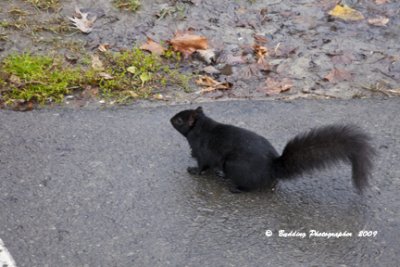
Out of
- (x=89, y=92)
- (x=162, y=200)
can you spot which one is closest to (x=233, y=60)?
(x=89, y=92)

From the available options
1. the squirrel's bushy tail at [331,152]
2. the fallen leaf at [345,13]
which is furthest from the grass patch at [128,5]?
the squirrel's bushy tail at [331,152]

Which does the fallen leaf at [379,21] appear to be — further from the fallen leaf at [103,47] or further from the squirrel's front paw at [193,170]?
the squirrel's front paw at [193,170]

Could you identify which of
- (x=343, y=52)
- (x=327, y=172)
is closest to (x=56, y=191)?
(x=327, y=172)

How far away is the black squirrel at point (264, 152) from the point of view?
12.0ft

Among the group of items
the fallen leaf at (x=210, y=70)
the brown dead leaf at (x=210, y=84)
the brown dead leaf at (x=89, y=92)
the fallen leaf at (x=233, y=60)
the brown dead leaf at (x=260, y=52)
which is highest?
the brown dead leaf at (x=260, y=52)

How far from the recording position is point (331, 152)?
12.0ft

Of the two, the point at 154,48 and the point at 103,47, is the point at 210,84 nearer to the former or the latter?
the point at 154,48

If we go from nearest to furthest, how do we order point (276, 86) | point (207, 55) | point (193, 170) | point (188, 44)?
point (193, 170) → point (276, 86) → point (207, 55) → point (188, 44)

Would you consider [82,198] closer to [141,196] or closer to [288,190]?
[141,196]

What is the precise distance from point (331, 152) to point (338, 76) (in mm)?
1844

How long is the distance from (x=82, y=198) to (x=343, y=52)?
2873 mm

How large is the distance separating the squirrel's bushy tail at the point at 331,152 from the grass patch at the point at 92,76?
167cm

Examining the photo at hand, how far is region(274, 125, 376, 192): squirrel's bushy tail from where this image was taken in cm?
363

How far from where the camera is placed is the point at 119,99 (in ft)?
16.6
